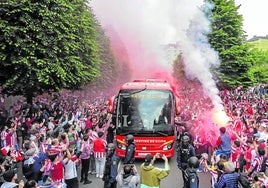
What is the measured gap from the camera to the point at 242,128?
591 inches

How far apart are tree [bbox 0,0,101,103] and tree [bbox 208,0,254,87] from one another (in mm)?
15330

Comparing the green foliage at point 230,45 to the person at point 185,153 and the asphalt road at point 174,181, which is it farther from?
the person at point 185,153

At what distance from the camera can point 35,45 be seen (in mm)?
17625

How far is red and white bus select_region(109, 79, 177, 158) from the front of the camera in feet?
48.4

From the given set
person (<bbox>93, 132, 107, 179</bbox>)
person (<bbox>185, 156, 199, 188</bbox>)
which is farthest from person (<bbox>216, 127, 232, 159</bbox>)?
person (<bbox>185, 156, 199, 188</bbox>)

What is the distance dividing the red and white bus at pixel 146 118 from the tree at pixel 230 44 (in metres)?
17.1

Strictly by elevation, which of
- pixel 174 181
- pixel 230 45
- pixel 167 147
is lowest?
pixel 174 181

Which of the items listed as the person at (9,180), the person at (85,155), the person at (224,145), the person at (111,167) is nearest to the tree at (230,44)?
the person at (224,145)

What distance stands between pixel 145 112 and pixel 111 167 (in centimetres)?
538

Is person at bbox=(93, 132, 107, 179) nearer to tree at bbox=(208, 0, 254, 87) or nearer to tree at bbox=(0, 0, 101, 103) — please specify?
tree at bbox=(0, 0, 101, 103)

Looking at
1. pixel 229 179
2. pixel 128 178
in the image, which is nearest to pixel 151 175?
pixel 128 178

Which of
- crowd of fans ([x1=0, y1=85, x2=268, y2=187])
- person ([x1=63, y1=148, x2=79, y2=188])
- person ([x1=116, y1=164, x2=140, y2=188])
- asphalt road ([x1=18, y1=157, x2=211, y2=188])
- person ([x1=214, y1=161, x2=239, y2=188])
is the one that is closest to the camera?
person ([x1=214, y1=161, x2=239, y2=188])

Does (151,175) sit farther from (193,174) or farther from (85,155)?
(85,155)

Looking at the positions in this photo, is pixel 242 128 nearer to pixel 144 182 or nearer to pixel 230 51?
pixel 144 182
